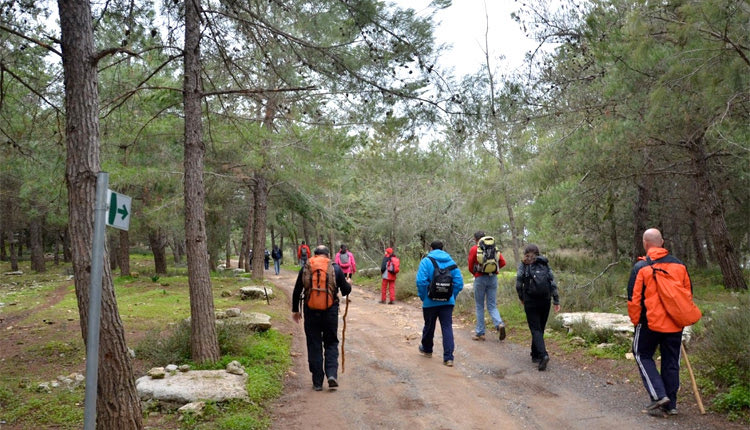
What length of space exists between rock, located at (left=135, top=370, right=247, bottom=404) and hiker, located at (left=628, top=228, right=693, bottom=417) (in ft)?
13.9

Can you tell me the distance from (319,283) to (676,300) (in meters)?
3.84

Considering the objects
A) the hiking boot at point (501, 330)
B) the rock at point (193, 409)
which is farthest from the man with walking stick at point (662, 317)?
the rock at point (193, 409)

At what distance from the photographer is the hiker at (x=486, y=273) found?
8.62 m

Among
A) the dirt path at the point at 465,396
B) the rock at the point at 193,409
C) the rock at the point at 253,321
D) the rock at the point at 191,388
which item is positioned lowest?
the dirt path at the point at 465,396

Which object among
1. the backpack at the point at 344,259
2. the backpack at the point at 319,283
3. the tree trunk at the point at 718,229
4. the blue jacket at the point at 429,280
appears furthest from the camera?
the backpack at the point at 344,259

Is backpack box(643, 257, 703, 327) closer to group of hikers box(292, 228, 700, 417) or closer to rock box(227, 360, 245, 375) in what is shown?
group of hikers box(292, 228, 700, 417)

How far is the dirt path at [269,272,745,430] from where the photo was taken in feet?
16.5

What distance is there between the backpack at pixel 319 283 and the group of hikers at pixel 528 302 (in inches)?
0.5

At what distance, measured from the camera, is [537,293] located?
7.08 meters

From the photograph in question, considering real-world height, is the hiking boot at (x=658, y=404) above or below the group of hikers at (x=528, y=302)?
below

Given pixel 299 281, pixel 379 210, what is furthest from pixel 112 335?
pixel 379 210

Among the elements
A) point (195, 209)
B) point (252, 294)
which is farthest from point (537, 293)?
point (252, 294)

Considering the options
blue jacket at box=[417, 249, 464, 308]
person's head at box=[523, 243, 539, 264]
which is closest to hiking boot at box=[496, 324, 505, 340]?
blue jacket at box=[417, 249, 464, 308]

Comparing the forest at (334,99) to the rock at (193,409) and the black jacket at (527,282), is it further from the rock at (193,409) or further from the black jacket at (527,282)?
the black jacket at (527,282)
